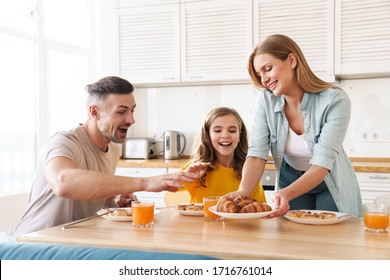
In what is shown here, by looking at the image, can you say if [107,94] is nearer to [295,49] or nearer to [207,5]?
[295,49]

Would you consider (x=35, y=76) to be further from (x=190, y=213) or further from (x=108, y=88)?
(x=190, y=213)

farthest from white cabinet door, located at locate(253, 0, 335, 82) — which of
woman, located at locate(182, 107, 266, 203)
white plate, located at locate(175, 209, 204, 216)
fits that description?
white plate, located at locate(175, 209, 204, 216)

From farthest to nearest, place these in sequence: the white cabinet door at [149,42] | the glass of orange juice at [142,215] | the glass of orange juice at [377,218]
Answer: the white cabinet door at [149,42] < the glass of orange juice at [142,215] < the glass of orange juice at [377,218]

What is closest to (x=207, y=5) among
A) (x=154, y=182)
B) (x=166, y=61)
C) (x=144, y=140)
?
(x=166, y=61)

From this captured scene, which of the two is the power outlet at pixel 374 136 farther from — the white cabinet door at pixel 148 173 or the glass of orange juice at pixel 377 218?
the glass of orange juice at pixel 377 218

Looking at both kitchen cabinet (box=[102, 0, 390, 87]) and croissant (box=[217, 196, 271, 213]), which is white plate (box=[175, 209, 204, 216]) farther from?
kitchen cabinet (box=[102, 0, 390, 87])

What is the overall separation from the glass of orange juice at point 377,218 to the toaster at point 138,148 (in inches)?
111

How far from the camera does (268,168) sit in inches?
139

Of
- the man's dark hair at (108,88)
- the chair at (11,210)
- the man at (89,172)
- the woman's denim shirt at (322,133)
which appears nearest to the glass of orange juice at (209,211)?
the man at (89,172)

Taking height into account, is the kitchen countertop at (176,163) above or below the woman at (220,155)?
below

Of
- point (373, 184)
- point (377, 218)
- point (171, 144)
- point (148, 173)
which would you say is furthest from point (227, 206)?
point (171, 144)

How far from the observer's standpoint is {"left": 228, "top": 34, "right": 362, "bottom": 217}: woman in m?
1.87

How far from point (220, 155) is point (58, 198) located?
947mm

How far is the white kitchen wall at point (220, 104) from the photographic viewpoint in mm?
3764
